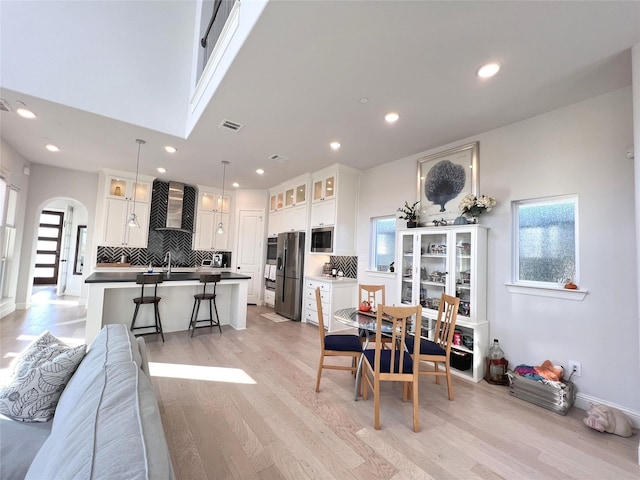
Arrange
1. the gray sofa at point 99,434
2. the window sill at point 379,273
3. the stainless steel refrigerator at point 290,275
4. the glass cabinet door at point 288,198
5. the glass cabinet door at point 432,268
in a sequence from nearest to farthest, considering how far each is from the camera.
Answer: the gray sofa at point 99,434 → the glass cabinet door at point 432,268 → the window sill at point 379,273 → the stainless steel refrigerator at point 290,275 → the glass cabinet door at point 288,198

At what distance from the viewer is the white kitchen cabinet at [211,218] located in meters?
6.64

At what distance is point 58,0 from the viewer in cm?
302

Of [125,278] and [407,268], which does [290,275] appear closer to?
[407,268]

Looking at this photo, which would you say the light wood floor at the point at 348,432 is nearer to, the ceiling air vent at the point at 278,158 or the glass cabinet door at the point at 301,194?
the ceiling air vent at the point at 278,158

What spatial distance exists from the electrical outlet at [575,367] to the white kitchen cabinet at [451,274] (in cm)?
73

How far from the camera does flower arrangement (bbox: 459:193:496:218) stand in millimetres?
3207

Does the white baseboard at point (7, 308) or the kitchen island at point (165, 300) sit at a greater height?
the kitchen island at point (165, 300)

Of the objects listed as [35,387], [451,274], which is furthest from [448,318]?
[35,387]

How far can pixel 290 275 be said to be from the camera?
18.1 ft

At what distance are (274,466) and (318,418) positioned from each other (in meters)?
0.57

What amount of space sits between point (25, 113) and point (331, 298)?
4.77m

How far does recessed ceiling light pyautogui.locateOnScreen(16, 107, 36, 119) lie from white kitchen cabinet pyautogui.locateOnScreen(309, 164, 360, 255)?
13.1 feet

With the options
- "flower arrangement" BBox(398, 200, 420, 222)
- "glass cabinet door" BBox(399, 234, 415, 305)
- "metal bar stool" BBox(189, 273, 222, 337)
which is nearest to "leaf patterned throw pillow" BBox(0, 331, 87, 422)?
"metal bar stool" BBox(189, 273, 222, 337)

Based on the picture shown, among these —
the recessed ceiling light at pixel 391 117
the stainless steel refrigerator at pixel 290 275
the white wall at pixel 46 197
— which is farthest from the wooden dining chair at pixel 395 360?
the white wall at pixel 46 197
